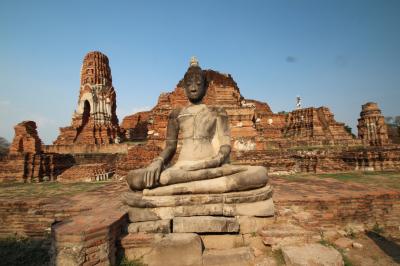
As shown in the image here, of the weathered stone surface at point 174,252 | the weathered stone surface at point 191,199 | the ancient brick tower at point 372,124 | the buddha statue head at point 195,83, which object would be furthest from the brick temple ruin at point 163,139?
the weathered stone surface at point 174,252

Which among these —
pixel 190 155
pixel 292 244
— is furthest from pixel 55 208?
pixel 292 244

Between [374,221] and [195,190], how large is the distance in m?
3.39

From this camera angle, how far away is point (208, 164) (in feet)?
12.2

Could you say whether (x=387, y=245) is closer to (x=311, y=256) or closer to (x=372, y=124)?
(x=311, y=256)

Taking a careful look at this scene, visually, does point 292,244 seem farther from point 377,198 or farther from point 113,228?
point 377,198

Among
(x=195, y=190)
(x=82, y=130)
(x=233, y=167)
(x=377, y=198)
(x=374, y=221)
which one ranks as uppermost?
(x=82, y=130)

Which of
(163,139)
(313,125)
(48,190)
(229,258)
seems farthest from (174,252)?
(313,125)

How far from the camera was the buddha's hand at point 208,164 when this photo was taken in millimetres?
3623

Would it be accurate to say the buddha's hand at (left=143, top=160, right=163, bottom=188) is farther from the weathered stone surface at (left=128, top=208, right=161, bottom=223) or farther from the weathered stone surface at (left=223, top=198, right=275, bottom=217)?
the weathered stone surface at (left=223, top=198, right=275, bottom=217)

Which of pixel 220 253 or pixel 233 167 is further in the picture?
pixel 233 167

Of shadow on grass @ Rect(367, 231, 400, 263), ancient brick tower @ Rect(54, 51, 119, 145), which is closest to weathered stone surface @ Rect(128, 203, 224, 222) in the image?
shadow on grass @ Rect(367, 231, 400, 263)

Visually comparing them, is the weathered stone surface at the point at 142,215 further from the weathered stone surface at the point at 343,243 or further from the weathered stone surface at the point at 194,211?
the weathered stone surface at the point at 343,243

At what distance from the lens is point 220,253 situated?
2.93 m

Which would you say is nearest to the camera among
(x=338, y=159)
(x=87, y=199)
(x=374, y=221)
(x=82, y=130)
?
(x=374, y=221)
